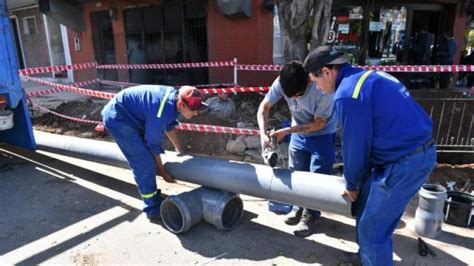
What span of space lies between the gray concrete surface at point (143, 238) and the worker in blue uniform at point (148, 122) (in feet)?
1.52

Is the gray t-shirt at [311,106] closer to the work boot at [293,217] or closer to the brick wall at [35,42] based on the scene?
the work boot at [293,217]

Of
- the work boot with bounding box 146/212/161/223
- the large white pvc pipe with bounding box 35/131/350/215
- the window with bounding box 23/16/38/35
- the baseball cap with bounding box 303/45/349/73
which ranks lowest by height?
the work boot with bounding box 146/212/161/223

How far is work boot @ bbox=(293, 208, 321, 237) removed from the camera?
11.0ft

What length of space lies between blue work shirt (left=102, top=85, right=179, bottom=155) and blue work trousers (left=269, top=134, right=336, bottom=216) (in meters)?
1.18

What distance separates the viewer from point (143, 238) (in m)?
3.34

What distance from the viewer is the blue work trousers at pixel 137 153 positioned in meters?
3.42

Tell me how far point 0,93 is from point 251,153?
3536 millimetres

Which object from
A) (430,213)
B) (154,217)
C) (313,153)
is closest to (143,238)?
(154,217)

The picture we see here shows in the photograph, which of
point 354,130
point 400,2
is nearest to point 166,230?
point 354,130

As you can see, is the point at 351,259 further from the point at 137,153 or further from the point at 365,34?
the point at 365,34

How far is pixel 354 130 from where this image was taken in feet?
6.77

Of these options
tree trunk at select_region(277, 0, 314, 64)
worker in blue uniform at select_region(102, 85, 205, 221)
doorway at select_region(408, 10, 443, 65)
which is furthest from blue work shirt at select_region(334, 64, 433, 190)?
doorway at select_region(408, 10, 443, 65)

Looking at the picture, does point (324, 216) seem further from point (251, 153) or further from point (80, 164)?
point (80, 164)

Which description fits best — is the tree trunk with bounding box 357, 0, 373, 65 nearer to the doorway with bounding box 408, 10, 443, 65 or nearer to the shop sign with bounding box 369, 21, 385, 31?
the shop sign with bounding box 369, 21, 385, 31
